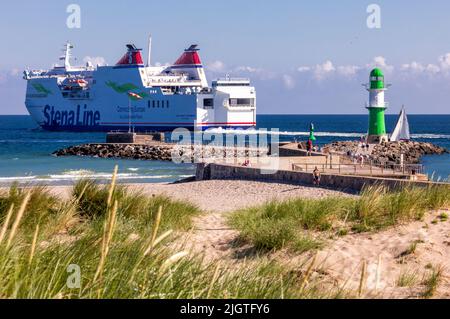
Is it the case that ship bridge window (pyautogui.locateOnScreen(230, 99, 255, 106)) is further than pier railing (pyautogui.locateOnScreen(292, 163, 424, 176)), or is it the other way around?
ship bridge window (pyautogui.locateOnScreen(230, 99, 255, 106))

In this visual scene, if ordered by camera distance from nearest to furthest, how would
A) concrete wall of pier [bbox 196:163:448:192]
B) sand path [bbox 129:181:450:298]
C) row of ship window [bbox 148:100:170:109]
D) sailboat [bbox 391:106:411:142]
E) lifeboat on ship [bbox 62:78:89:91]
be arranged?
sand path [bbox 129:181:450:298], concrete wall of pier [bbox 196:163:448:192], sailboat [bbox 391:106:411:142], row of ship window [bbox 148:100:170:109], lifeboat on ship [bbox 62:78:89:91]

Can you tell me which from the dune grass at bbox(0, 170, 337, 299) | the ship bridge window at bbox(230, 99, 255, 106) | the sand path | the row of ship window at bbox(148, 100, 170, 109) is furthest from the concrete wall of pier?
the row of ship window at bbox(148, 100, 170, 109)

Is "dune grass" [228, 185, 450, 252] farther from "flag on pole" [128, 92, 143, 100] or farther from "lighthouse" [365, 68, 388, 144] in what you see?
"flag on pole" [128, 92, 143, 100]

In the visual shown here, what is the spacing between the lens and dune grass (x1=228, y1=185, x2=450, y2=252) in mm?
9102

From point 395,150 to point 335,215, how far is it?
33.0 metres

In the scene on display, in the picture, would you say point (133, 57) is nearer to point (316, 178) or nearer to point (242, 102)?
point (242, 102)

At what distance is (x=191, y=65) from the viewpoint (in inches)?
2699

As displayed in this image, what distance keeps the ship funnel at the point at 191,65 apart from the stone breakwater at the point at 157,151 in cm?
2312

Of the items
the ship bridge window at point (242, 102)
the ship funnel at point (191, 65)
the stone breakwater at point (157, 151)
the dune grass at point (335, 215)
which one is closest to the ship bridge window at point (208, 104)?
the ship bridge window at point (242, 102)

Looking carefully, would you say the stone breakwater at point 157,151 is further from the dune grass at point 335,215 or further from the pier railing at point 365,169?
the dune grass at point 335,215

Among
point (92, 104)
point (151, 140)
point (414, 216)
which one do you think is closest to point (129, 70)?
point (92, 104)

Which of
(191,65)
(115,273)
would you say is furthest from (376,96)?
(115,273)

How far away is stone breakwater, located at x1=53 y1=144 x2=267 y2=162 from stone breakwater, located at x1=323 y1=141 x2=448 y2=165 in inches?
206

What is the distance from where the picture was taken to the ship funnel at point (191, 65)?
68125mm
